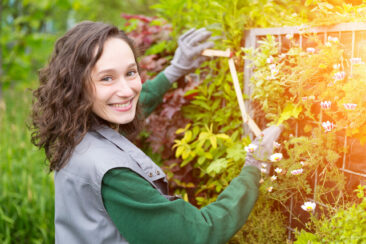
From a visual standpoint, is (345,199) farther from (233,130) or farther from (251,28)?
(251,28)

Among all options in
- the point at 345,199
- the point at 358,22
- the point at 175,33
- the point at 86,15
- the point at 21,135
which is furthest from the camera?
the point at 86,15

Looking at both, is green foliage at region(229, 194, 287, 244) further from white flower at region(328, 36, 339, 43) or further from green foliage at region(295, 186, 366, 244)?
white flower at region(328, 36, 339, 43)

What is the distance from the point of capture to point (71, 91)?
149 centimetres

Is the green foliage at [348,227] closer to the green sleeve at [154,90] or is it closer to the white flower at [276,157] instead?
the white flower at [276,157]

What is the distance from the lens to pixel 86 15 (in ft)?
24.2

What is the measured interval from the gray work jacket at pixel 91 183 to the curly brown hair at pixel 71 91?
0.19 feet

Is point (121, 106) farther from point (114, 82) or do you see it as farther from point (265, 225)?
point (265, 225)

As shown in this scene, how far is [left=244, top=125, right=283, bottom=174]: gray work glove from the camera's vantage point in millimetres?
1652

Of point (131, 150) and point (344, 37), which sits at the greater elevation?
point (344, 37)

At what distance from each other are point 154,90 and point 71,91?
2.77 ft

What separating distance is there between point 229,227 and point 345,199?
0.47m

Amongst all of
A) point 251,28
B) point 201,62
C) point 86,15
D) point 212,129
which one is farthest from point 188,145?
point 86,15

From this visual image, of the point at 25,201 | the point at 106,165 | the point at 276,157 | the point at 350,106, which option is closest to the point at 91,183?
the point at 106,165

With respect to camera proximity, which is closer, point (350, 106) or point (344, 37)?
point (350, 106)
